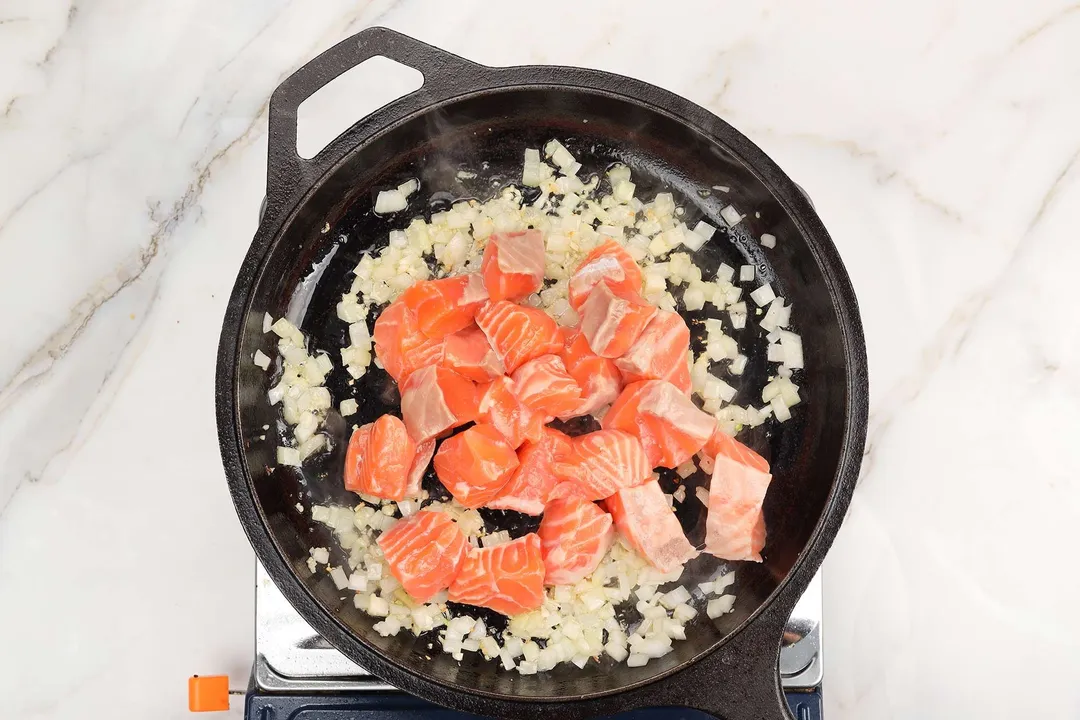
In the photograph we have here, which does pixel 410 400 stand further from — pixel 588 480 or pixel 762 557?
pixel 762 557

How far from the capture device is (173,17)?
2518 mm

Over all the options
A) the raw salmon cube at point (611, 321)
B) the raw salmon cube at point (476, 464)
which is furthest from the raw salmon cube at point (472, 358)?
the raw salmon cube at point (611, 321)

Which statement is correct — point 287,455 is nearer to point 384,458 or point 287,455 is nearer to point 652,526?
point 384,458

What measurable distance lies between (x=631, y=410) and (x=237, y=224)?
1.44m

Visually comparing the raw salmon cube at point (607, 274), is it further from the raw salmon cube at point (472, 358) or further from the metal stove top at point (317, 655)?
the metal stove top at point (317, 655)

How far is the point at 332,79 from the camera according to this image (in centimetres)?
191

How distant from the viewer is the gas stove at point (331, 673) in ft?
6.75

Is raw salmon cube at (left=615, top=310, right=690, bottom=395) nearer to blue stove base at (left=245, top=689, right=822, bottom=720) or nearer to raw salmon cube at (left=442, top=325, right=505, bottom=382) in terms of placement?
raw salmon cube at (left=442, top=325, right=505, bottom=382)

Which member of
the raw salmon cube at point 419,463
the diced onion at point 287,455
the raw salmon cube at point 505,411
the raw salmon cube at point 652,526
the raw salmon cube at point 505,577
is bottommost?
the raw salmon cube at point 505,577

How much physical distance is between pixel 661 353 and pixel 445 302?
617 mm

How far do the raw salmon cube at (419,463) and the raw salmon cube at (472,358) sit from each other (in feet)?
0.73

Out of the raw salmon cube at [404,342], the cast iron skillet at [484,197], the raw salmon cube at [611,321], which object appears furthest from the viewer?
the raw salmon cube at [404,342]

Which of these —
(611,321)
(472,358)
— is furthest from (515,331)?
(611,321)

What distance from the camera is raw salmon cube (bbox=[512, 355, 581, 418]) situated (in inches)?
79.4
